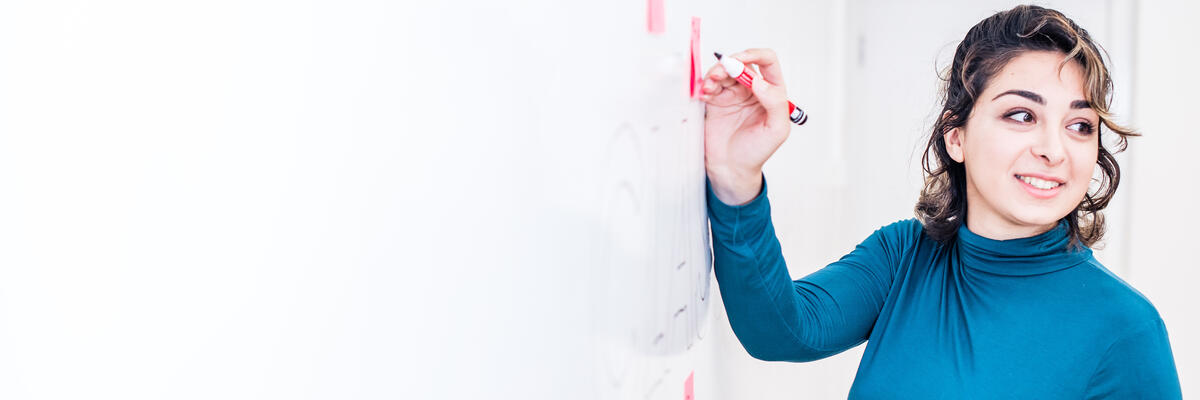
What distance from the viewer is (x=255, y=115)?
0.32m

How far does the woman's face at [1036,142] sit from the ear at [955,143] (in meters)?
0.06

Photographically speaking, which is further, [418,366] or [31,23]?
[418,366]

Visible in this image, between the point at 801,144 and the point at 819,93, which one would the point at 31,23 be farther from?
the point at 819,93

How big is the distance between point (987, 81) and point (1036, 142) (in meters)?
0.10

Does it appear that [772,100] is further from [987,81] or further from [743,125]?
[987,81]

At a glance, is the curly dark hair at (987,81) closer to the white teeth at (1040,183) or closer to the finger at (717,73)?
the white teeth at (1040,183)

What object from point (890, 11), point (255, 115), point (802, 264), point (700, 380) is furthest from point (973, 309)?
point (890, 11)

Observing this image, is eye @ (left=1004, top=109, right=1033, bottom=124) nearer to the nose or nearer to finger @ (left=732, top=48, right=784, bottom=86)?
the nose

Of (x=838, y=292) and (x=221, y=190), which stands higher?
(x=221, y=190)

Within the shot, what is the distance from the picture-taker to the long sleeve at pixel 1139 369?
37.5 inches

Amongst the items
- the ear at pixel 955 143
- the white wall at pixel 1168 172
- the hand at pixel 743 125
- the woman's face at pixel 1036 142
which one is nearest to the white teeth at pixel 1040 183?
the woman's face at pixel 1036 142

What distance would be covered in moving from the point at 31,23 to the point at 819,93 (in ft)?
6.09

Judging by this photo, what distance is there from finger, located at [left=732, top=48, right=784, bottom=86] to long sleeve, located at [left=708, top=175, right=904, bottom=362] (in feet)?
0.41

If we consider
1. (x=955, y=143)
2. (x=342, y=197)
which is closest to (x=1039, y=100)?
(x=955, y=143)
